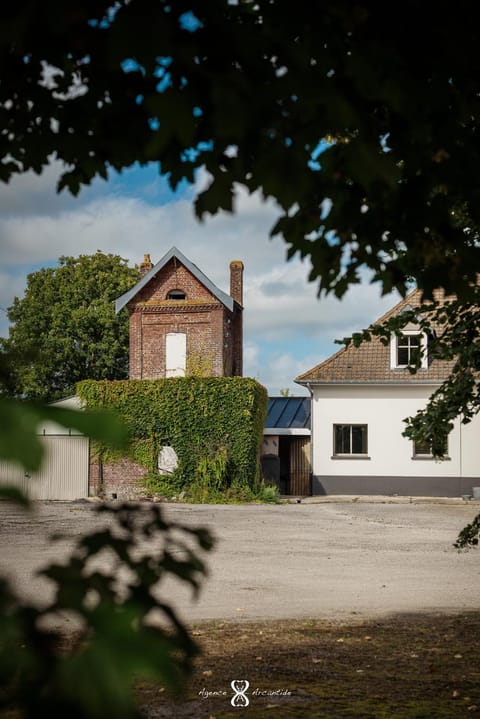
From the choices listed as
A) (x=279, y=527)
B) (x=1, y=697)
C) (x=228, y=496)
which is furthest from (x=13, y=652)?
(x=228, y=496)

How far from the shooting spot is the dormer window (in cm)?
3306

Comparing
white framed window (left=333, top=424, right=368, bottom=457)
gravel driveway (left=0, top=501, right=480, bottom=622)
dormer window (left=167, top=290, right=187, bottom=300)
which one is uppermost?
dormer window (left=167, top=290, right=187, bottom=300)

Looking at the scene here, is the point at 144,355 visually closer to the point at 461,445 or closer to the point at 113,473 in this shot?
the point at 113,473

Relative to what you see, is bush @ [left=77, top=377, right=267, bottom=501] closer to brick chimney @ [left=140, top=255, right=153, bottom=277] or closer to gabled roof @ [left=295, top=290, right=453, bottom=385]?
gabled roof @ [left=295, top=290, right=453, bottom=385]

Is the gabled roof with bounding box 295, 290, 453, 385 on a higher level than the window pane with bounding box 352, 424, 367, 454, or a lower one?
higher

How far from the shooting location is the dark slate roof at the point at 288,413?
3250cm

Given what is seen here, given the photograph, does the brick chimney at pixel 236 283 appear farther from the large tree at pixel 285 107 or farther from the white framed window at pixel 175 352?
the large tree at pixel 285 107

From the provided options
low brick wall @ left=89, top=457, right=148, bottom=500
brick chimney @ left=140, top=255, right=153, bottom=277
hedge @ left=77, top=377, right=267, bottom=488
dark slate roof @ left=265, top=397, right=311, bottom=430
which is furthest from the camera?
brick chimney @ left=140, top=255, right=153, bottom=277

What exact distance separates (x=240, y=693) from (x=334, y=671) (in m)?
0.95

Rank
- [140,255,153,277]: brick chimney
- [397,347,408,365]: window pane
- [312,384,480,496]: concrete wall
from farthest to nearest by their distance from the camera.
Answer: [140,255,153,277]: brick chimney < [397,347,408,365]: window pane < [312,384,480,496]: concrete wall

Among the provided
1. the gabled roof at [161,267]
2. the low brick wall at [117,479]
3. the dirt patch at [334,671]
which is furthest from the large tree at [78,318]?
the dirt patch at [334,671]

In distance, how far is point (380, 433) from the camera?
29469 mm

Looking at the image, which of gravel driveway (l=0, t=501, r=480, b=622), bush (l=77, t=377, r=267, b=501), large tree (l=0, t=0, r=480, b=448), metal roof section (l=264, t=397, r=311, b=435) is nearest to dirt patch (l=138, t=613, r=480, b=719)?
gravel driveway (l=0, t=501, r=480, b=622)

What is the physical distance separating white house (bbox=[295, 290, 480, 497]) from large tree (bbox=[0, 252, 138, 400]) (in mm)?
17553
